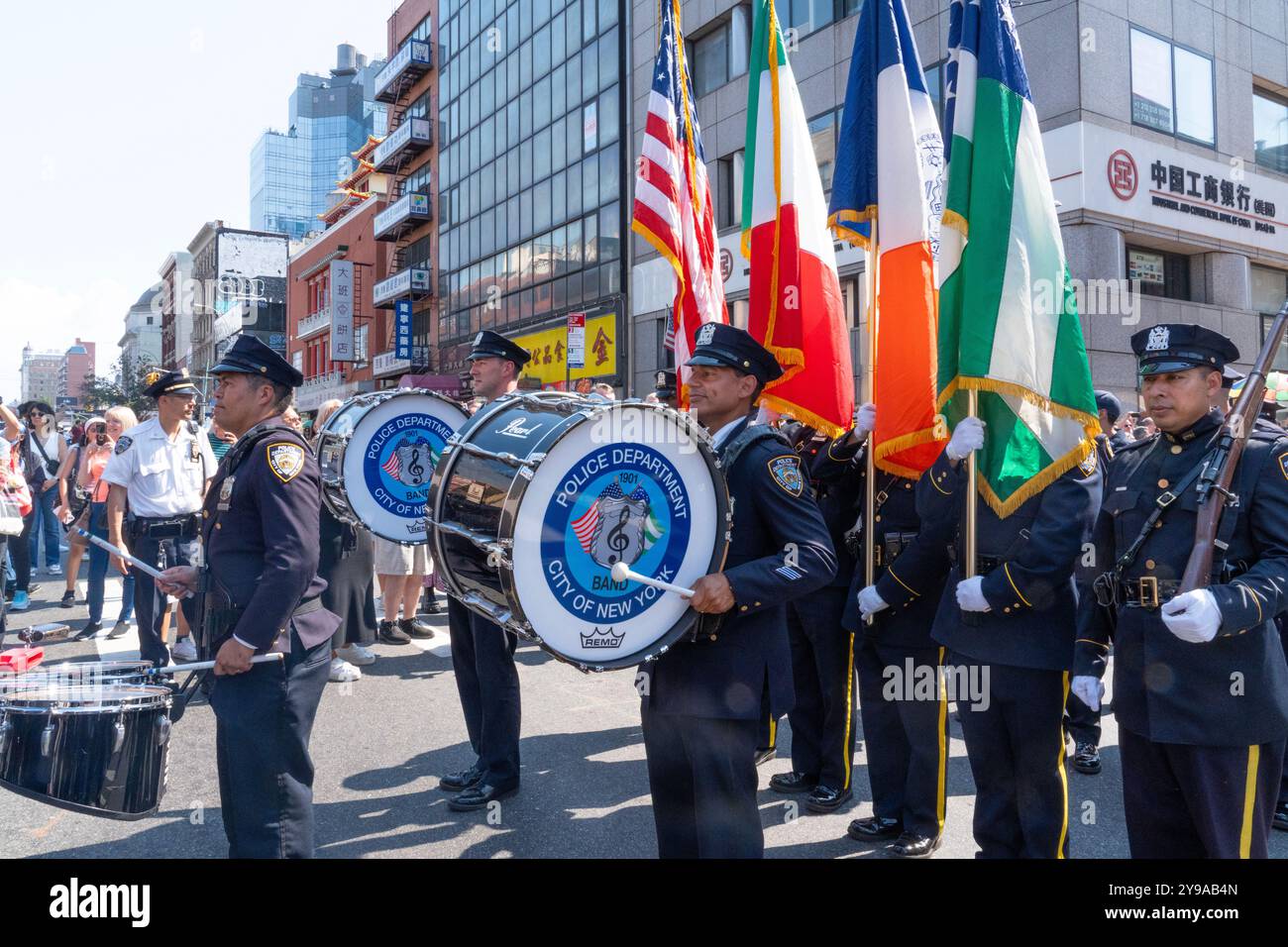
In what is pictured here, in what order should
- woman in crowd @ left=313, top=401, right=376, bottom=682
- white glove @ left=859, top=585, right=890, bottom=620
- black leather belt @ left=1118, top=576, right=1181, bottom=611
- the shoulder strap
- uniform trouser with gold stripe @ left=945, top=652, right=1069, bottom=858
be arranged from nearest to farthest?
black leather belt @ left=1118, top=576, right=1181, bottom=611 < the shoulder strap < uniform trouser with gold stripe @ left=945, top=652, right=1069, bottom=858 < white glove @ left=859, top=585, right=890, bottom=620 < woman in crowd @ left=313, top=401, right=376, bottom=682

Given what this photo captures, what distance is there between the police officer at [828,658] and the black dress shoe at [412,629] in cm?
432

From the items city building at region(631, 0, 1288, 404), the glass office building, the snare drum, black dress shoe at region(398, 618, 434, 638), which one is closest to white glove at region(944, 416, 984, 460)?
the snare drum

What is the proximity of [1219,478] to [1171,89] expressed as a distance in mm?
16155

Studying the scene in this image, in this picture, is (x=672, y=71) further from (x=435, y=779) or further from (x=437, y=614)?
(x=437, y=614)

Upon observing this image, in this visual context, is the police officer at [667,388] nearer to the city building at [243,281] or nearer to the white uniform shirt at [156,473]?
the white uniform shirt at [156,473]

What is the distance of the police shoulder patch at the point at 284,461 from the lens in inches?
128

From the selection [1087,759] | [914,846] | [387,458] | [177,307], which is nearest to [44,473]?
[387,458]

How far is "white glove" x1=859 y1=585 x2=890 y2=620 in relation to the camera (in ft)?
13.7

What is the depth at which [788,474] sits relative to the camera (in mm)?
3064

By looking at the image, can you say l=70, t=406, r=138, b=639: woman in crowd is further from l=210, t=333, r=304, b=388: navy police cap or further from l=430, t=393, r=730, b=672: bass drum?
l=430, t=393, r=730, b=672: bass drum

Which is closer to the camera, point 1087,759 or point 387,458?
point 387,458

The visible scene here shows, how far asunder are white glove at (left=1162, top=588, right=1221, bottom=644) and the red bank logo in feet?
46.6

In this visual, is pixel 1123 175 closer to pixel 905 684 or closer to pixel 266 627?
pixel 905 684

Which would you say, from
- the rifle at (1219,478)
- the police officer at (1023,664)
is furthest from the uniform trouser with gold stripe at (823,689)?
the rifle at (1219,478)
